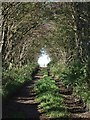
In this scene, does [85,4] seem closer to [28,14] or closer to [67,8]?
[67,8]

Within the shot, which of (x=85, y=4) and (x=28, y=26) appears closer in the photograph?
(x=85, y=4)

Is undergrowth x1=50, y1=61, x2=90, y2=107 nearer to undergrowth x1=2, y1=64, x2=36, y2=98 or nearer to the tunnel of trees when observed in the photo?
the tunnel of trees

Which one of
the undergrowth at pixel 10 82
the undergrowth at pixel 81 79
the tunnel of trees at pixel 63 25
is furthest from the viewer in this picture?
the undergrowth at pixel 10 82

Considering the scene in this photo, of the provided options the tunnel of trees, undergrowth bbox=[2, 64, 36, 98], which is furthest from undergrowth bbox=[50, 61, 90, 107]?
undergrowth bbox=[2, 64, 36, 98]

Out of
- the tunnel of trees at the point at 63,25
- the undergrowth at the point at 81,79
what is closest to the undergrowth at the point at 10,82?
the tunnel of trees at the point at 63,25

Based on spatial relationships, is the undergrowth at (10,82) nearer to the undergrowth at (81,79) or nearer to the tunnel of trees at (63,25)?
the tunnel of trees at (63,25)

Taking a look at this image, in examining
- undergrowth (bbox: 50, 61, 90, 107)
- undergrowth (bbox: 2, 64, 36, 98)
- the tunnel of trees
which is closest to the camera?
undergrowth (bbox: 50, 61, 90, 107)

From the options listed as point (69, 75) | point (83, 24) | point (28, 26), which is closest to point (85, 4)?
point (83, 24)

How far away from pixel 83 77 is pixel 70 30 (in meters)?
10.5

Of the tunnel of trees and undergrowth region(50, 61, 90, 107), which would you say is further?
the tunnel of trees

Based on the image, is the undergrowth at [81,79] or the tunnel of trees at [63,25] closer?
the undergrowth at [81,79]

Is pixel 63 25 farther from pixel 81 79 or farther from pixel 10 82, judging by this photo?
pixel 81 79

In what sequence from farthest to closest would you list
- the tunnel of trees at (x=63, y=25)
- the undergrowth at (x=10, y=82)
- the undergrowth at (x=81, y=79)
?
the undergrowth at (x=10, y=82), the tunnel of trees at (x=63, y=25), the undergrowth at (x=81, y=79)

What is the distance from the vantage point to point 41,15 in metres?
29.1
